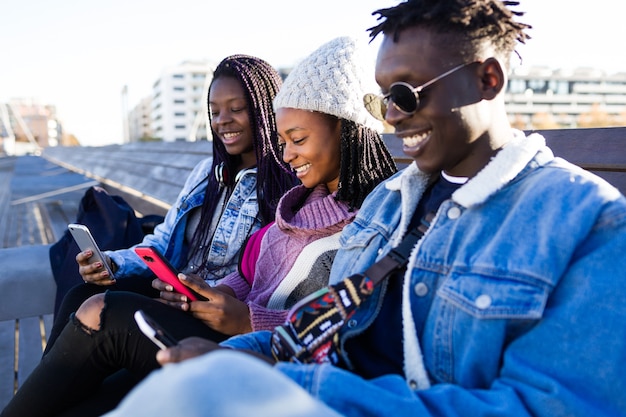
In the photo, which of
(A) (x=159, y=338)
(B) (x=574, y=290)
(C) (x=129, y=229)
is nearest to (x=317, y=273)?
(A) (x=159, y=338)

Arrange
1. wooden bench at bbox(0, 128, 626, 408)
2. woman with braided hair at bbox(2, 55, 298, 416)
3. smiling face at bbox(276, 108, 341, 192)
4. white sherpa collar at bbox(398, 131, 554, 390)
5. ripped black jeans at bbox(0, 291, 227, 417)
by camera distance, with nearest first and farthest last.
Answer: white sherpa collar at bbox(398, 131, 554, 390), ripped black jeans at bbox(0, 291, 227, 417), wooden bench at bbox(0, 128, 626, 408), smiling face at bbox(276, 108, 341, 192), woman with braided hair at bbox(2, 55, 298, 416)

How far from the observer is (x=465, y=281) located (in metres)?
1.38

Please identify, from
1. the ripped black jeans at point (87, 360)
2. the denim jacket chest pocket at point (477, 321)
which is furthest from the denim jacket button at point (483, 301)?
the ripped black jeans at point (87, 360)

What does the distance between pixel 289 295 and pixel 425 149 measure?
2.75ft

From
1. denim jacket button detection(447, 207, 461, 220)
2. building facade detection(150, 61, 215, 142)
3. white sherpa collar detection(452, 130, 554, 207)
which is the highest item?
white sherpa collar detection(452, 130, 554, 207)

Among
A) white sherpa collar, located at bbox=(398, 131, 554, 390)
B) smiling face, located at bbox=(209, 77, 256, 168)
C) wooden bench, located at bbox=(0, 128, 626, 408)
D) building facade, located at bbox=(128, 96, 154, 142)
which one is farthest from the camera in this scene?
building facade, located at bbox=(128, 96, 154, 142)

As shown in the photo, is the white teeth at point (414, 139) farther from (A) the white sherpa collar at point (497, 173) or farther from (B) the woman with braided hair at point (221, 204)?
(B) the woman with braided hair at point (221, 204)

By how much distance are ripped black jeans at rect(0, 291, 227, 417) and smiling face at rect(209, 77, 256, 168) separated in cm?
129

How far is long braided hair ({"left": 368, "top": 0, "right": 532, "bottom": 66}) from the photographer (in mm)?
1521

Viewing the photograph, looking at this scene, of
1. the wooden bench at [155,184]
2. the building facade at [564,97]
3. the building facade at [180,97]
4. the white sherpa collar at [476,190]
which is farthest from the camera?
the building facade at [180,97]

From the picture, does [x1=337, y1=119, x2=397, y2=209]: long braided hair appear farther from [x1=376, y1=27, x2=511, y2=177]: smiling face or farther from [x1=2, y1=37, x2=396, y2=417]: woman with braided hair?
[x1=376, y1=27, x2=511, y2=177]: smiling face

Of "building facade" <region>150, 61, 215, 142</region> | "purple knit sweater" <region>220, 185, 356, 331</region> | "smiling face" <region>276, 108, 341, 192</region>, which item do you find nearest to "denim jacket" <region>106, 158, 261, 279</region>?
"purple knit sweater" <region>220, 185, 356, 331</region>

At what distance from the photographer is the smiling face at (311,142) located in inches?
91.0

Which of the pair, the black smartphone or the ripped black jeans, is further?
the ripped black jeans
